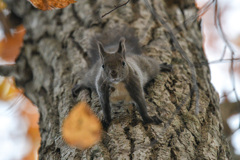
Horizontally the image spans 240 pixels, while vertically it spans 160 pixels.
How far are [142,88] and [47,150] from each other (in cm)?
87

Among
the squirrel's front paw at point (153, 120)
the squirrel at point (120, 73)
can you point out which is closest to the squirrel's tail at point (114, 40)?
the squirrel at point (120, 73)

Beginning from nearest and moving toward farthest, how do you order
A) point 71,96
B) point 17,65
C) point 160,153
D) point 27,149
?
1. point 160,153
2. point 71,96
3. point 17,65
4. point 27,149

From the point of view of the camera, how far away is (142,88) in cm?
279

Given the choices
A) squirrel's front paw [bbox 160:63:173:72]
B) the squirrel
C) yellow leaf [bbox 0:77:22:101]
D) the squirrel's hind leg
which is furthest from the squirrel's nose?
yellow leaf [bbox 0:77:22:101]

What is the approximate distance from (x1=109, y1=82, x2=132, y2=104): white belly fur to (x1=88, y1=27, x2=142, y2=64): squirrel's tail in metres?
0.39

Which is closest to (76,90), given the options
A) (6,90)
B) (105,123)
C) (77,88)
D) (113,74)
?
(77,88)

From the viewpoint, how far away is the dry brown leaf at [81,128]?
7.47 ft

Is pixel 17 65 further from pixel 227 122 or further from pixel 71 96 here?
pixel 227 122

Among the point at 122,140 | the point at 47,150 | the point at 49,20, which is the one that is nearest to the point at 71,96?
the point at 47,150

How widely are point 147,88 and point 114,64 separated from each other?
32cm

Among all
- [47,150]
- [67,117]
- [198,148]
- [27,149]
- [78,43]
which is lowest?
[198,148]

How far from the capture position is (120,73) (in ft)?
9.14

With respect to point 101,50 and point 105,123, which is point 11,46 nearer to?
point 101,50

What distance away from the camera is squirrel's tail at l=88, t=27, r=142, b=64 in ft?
10.3
